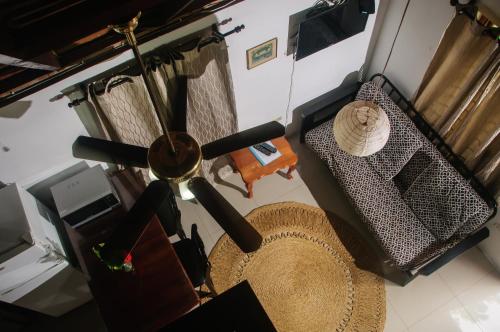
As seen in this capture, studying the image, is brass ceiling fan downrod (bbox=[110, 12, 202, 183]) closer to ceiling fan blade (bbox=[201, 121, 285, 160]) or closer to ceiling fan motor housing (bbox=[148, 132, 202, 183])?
ceiling fan motor housing (bbox=[148, 132, 202, 183])

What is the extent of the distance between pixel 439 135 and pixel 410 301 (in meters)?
1.72

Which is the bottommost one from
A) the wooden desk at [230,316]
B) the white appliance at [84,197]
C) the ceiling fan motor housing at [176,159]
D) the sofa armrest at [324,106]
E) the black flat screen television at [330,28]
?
the sofa armrest at [324,106]

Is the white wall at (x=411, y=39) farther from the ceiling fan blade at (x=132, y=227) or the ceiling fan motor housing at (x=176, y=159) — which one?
the ceiling fan blade at (x=132, y=227)

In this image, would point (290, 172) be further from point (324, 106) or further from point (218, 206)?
point (218, 206)

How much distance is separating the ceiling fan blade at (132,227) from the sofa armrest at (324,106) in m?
3.11

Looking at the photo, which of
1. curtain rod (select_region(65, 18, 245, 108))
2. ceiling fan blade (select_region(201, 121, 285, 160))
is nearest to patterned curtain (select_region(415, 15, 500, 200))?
curtain rod (select_region(65, 18, 245, 108))

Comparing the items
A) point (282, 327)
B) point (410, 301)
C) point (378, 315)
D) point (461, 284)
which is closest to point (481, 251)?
point (461, 284)

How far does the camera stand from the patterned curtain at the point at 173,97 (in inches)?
117

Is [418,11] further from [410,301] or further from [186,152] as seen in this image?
[186,152]

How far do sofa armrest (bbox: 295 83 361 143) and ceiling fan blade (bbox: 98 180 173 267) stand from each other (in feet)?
10.2

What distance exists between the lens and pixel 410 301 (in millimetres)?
3871

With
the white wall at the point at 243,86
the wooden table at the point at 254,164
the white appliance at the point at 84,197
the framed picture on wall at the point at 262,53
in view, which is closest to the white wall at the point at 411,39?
the white wall at the point at 243,86

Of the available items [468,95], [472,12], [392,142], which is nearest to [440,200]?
[392,142]

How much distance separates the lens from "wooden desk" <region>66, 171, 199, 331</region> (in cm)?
261
